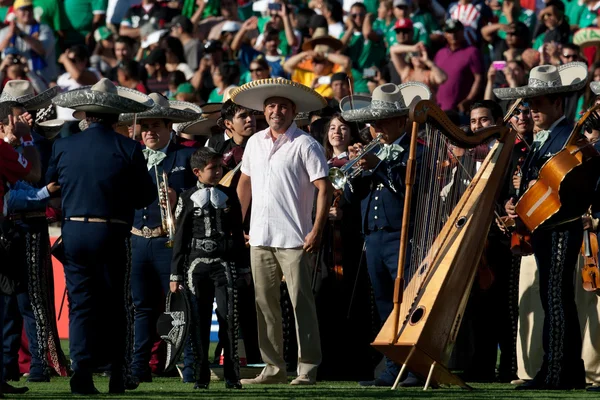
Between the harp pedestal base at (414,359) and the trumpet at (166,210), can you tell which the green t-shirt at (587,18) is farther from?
the harp pedestal base at (414,359)

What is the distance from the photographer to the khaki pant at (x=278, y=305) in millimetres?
10766

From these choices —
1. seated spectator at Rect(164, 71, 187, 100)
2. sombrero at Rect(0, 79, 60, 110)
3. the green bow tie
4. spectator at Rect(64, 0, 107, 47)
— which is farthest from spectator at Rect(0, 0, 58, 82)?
the green bow tie

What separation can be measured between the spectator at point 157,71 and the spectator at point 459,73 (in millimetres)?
3631

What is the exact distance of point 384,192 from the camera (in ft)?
35.6

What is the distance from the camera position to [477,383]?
11.2m

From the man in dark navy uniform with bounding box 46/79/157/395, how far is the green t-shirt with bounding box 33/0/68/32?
1275 cm

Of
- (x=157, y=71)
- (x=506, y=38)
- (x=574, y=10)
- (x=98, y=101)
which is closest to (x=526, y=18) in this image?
(x=574, y=10)

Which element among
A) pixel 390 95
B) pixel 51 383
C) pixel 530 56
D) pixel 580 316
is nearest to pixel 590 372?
pixel 580 316

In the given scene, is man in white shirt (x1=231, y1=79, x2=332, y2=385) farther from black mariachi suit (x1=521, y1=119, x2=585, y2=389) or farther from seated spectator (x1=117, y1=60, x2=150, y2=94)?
seated spectator (x1=117, y1=60, x2=150, y2=94)

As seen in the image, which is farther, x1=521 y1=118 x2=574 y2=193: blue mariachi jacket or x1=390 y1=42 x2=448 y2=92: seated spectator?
x1=390 y1=42 x2=448 y2=92: seated spectator

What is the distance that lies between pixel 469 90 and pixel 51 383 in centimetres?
779

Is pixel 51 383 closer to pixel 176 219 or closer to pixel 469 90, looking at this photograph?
pixel 176 219

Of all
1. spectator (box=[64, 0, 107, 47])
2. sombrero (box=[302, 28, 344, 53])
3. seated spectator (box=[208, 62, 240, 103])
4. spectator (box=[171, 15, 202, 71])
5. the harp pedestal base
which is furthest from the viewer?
spectator (box=[64, 0, 107, 47])

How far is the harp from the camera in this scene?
9320 millimetres
